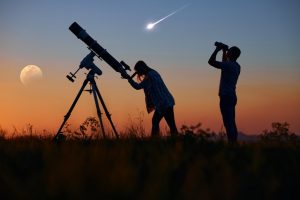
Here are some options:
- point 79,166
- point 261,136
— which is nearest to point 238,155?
point 79,166

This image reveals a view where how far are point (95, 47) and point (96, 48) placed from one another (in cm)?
4

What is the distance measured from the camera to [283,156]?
5684 mm

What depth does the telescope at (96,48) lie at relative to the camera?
1142 cm

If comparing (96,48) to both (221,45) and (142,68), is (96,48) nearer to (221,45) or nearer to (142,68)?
(142,68)

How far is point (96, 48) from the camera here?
1142 centimetres

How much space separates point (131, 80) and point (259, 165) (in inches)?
264

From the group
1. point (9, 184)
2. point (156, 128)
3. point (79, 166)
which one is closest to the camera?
point (9, 184)

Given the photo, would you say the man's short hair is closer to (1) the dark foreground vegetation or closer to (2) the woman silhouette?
(2) the woman silhouette

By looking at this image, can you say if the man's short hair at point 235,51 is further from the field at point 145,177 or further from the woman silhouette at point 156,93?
the field at point 145,177

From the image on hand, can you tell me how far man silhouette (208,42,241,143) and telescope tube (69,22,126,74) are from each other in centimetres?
254

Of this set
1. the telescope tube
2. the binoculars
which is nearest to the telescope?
the telescope tube

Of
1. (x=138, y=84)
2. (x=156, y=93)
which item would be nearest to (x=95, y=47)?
(x=138, y=84)

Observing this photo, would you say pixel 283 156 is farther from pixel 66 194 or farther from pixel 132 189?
pixel 66 194

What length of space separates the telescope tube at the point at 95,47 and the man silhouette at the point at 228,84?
100 inches
